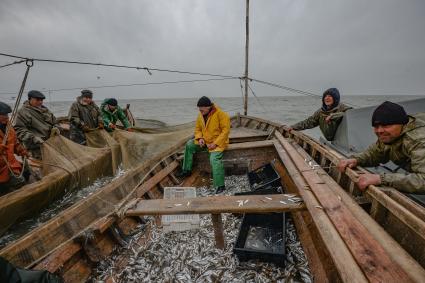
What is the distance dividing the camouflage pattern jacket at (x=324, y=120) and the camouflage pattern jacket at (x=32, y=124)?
8.45 m

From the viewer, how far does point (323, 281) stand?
2852 mm

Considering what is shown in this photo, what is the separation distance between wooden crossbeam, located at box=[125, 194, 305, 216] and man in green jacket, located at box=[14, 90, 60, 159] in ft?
17.1

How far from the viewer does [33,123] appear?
7.55 metres

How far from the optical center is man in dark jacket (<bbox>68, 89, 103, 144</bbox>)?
896 cm

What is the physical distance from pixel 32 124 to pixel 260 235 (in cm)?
787

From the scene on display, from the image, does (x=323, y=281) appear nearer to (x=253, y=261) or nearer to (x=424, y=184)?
(x=253, y=261)

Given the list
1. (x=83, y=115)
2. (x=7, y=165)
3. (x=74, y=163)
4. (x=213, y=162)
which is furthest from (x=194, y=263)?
(x=83, y=115)

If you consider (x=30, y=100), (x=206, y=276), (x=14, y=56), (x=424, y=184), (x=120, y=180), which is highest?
(x=14, y=56)

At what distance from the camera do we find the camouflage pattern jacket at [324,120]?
7469 millimetres

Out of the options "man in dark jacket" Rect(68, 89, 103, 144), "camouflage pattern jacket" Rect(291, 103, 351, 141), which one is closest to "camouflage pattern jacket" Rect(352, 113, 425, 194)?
"camouflage pattern jacket" Rect(291, 103, 351, 141)

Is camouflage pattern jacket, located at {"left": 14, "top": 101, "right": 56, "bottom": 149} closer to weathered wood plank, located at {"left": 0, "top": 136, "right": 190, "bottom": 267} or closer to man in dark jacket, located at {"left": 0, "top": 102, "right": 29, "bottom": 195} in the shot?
man in dark jacket, located at {"left": 0, "top": 102, "right": 29, "bottom": 195}

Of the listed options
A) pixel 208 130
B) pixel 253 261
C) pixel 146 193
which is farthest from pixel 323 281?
pixel 208 130

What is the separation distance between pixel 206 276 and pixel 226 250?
60 centimetres

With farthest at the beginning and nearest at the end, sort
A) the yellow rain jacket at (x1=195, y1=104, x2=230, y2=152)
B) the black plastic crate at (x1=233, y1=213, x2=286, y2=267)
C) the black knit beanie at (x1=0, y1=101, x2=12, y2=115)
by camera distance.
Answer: the yellow rain jacket at (x1=195, y1=104, x2=230, y2=152), the black knit beanie at (x1=0, y1=101, x2=12, y2=115), the black plastic crate at (x1=233, y1=213, x2=286, y2=267)
